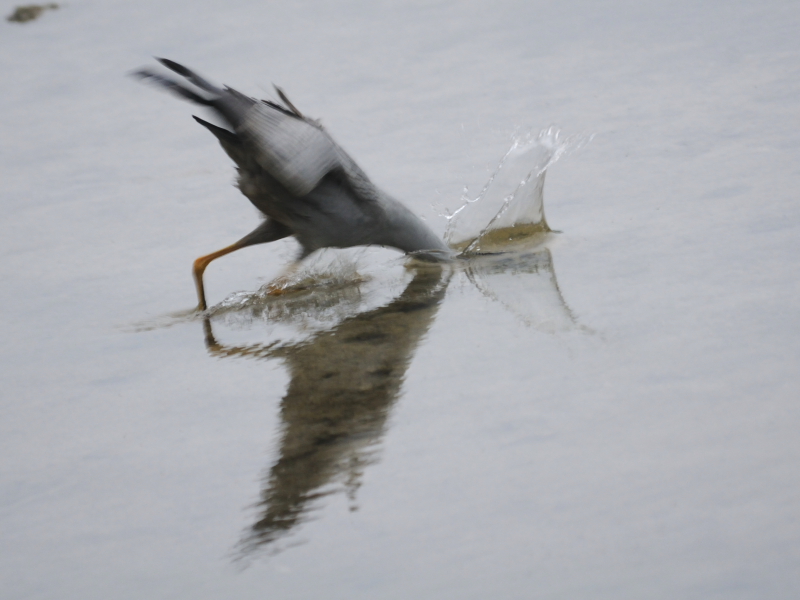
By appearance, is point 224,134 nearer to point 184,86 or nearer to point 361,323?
point 184,86

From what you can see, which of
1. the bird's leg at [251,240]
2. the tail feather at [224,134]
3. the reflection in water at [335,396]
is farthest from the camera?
the bird's leg at [251,240]

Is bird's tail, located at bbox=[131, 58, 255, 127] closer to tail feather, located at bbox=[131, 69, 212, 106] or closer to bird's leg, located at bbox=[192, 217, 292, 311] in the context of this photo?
tail feather, located at bbox=[131, 69, 212, 106]

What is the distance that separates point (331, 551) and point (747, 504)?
1.14 metres

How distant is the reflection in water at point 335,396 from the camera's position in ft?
10.9

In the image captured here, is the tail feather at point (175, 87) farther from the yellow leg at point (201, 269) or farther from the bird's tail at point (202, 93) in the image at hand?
the yellow leg at point (201, 269)

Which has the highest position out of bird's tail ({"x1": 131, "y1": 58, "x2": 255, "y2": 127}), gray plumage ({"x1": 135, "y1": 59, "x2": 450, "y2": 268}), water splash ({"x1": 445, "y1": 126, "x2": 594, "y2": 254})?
bird's tail ({"x1": 131, "y1": 58, "x2": 255, "y2": 127})

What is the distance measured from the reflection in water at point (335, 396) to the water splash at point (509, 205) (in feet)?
1.63

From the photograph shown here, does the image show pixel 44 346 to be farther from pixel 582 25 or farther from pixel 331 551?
pixel 582 25

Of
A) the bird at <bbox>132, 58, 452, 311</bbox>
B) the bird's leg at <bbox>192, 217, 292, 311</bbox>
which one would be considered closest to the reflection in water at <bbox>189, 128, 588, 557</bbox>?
the bird's leg at <bbox>192, 217, 292, 311</bbox>

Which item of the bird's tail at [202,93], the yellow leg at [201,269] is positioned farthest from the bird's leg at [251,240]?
the bird's tail at [202,93]

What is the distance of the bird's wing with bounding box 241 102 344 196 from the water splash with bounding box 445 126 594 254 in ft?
3.99

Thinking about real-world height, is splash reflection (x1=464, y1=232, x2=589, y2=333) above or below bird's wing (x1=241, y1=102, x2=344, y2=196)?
below

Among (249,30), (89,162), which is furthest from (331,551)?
(249,30)

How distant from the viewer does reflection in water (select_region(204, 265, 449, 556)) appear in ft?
10.9
